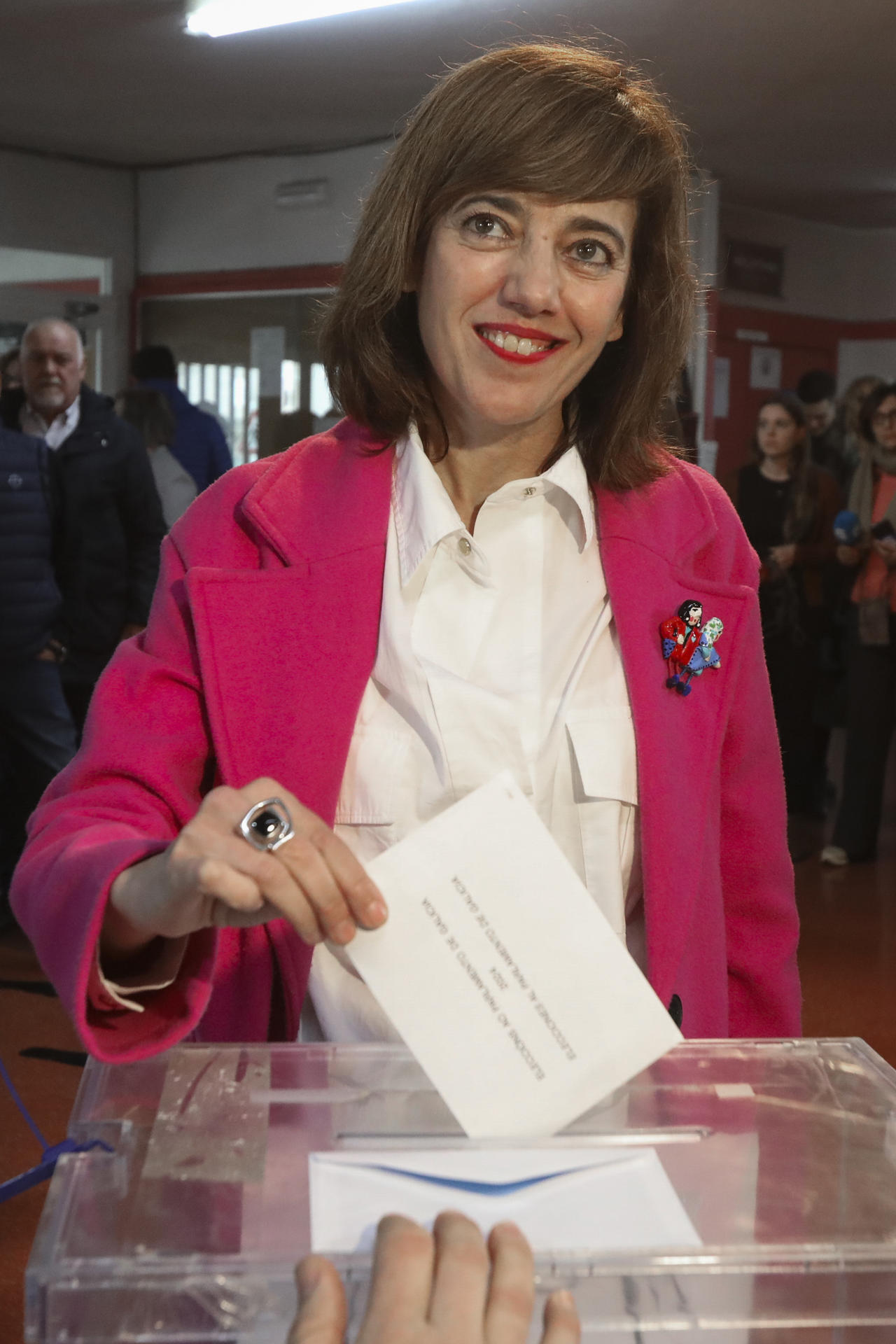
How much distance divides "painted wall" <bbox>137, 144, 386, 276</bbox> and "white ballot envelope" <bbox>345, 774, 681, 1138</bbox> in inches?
310

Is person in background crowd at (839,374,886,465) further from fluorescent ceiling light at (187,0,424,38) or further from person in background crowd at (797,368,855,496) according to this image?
fluorescent ceiling light at (187,0,424,38)

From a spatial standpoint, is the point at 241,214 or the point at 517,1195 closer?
the point at 517,1195

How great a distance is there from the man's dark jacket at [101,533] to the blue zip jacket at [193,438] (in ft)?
5.18

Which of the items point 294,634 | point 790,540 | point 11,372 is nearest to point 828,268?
point 790,540

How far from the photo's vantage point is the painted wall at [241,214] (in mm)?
8609

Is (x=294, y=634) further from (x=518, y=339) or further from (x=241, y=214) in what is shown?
(x=241, y=214)

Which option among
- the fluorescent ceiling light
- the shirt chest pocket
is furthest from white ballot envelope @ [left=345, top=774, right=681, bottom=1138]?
the fluorescent ceiling light

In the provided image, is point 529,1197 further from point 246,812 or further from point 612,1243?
point 246,812

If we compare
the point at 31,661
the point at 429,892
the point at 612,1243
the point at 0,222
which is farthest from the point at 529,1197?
the point at 0,222

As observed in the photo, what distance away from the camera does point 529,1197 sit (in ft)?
2.75

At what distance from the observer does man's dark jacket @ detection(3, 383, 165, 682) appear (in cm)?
470

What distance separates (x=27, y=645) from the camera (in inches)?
178

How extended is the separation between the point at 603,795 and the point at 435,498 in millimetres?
315

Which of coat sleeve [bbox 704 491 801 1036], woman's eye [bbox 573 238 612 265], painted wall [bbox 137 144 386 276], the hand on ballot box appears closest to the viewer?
the hand on ballot box
